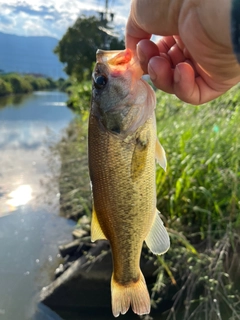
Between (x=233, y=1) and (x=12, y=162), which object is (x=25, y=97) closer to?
(x=12, y=162)

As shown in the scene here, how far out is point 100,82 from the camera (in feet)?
4.91

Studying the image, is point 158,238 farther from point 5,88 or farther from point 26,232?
point 5,88

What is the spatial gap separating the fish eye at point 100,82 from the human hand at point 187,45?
6.4 inches

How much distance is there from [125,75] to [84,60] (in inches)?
711

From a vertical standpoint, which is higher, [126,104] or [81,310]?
[126,104]

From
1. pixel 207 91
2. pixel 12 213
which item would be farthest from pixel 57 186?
pixel 207 91

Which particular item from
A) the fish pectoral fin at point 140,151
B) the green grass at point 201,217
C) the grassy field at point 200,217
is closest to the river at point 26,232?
the grassy field at point 200,217

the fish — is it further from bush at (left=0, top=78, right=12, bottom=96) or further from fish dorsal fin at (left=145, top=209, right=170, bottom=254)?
bush at (left=0, top=78, right=12, bottom=96)

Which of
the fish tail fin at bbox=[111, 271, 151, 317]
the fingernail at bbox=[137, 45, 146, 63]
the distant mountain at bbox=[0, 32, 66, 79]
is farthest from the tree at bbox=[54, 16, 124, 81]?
the fish tail fin at bbox=[111, 271, 151, 317]

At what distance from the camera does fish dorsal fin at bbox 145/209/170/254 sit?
163 centimetres

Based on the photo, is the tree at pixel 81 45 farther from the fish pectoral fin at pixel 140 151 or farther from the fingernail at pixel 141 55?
the fish pectoral fin at pixel 140 151

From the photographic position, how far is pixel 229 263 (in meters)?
3.01

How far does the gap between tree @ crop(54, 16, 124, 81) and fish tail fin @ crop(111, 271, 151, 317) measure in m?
16.5

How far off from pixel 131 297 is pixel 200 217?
5.61 feet
